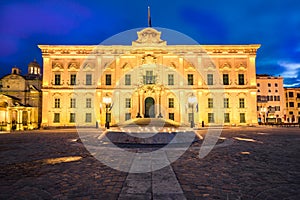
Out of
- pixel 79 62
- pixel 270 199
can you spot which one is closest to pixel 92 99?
pixel 79 62

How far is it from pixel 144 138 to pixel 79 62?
26207 mm

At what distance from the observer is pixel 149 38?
33281 mm

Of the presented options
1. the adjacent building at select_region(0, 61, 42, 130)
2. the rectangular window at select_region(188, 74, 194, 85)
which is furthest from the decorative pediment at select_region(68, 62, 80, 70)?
the rectangular window at select_region(188, 74, 194, 85)

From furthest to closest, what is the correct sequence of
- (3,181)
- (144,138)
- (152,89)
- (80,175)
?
(152,89) < (144,138) < (80,175) < (3,181)

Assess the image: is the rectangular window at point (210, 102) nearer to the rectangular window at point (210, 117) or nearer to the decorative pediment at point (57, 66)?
the rectangular window at point (210, 117)

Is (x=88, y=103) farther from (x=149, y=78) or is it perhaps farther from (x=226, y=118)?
(x=226, y=118)

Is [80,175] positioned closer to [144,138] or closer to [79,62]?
[144,138]

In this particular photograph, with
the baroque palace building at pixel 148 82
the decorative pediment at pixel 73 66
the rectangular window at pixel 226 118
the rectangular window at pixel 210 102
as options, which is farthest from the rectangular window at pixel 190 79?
the decorative pediment at pixel 73 66

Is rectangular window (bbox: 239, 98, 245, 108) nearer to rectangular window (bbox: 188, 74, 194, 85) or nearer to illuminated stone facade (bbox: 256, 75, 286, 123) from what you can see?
rectangular window (bbox: 188, 74, 194, 85)

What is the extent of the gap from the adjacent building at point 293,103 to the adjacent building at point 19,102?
55466 millimetres

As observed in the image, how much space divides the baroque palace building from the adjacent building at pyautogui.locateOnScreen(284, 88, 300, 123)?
2500 cm

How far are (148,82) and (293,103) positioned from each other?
40.9m

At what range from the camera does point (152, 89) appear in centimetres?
3209

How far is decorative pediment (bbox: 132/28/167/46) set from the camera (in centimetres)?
3319
